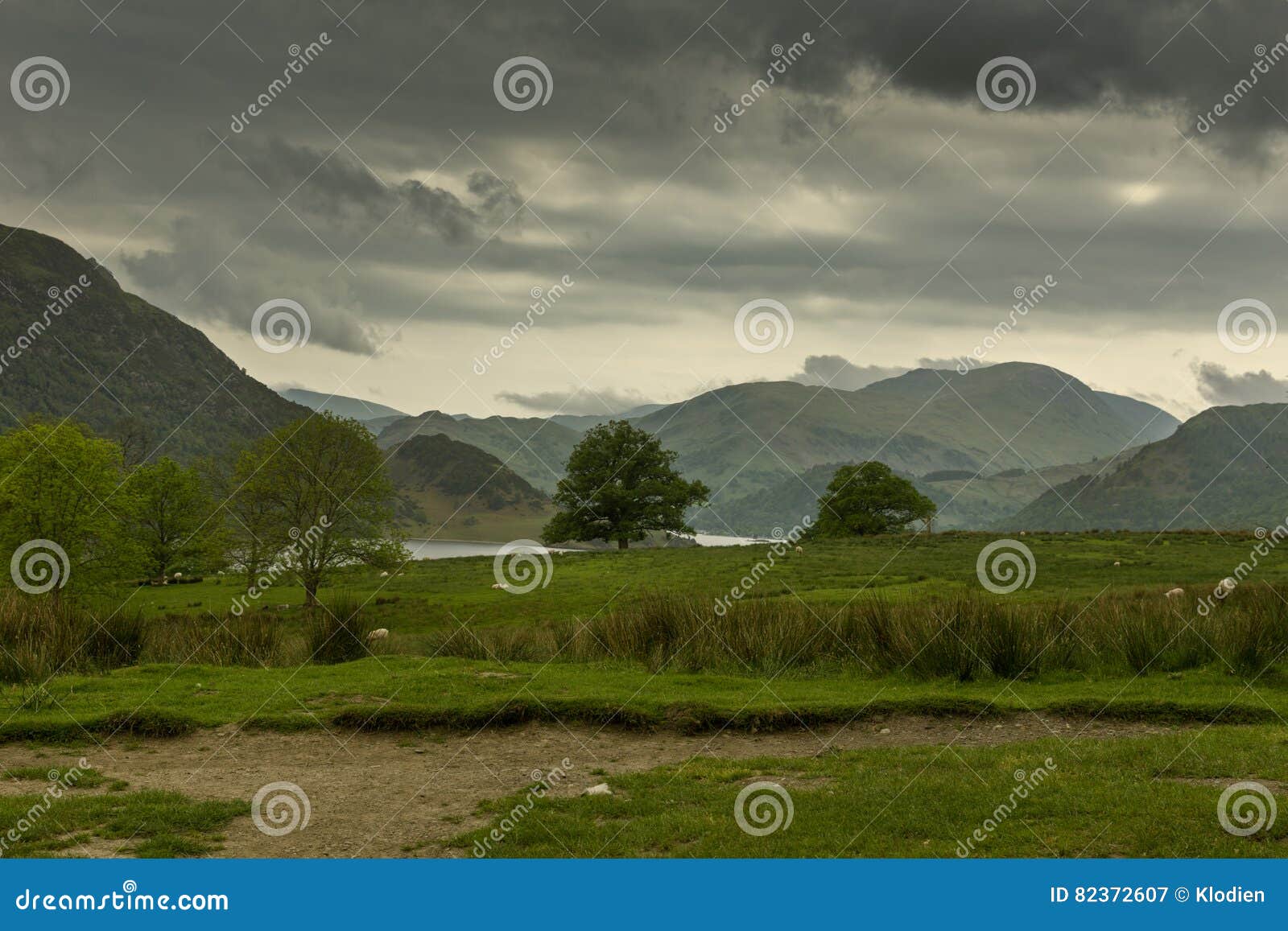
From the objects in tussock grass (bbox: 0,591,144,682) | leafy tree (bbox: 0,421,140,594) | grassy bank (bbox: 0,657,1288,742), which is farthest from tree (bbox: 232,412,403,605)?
grassy bank (bbox: 0,657,1288,742)

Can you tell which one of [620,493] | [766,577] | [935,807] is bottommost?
[935,807]

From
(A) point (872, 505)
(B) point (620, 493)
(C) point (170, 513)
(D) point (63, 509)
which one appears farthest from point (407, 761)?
(A) point (872, 505)

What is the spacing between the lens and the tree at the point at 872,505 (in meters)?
84.5

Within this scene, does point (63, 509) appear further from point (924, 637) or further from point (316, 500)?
point (924, 637)

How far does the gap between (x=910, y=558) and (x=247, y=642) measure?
118 feet

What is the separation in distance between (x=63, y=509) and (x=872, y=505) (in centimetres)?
6484

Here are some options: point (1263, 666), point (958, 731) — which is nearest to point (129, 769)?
point (958, 731)

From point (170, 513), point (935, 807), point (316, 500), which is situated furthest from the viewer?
point (170, 513)

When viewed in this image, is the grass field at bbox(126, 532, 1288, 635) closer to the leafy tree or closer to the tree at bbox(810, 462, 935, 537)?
the leafy tree

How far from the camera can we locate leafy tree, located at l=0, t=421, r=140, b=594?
38.8 metres

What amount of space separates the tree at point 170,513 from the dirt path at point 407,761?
4666 cm

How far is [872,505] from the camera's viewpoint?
86250mm

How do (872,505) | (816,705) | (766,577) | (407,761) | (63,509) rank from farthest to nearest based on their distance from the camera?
(872,505) → (766,577) → (63,509) → (816,705) → (407,761)

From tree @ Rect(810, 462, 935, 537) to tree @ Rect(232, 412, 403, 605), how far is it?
152 feet
